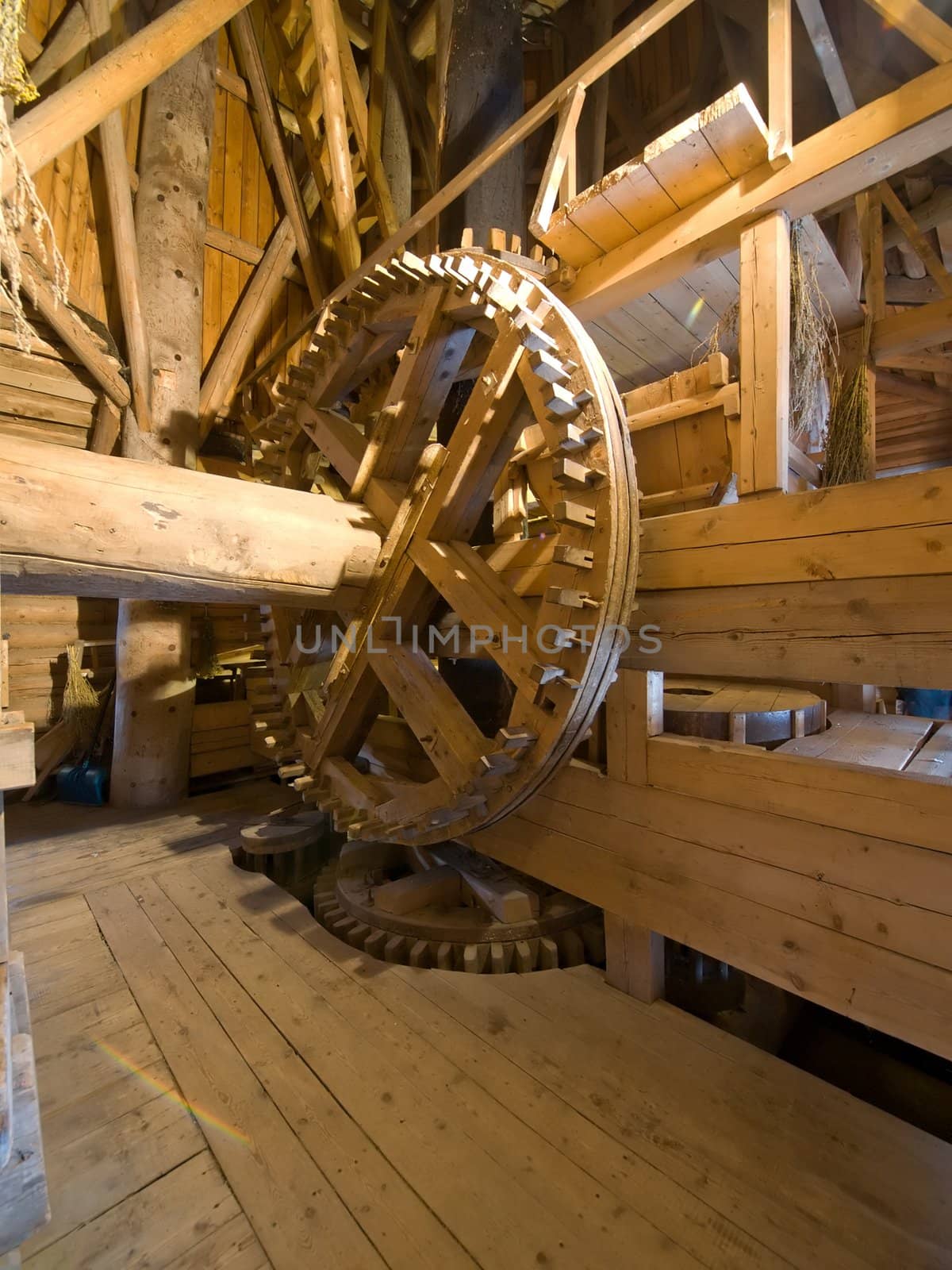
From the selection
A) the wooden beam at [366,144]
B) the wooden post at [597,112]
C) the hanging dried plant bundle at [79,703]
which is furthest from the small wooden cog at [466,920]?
the wooden post at [597,112]

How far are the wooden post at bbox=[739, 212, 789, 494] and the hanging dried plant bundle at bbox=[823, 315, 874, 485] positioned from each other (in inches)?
66.8

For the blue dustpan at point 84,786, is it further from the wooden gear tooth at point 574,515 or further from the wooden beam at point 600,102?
the wooden beam at point 600,102

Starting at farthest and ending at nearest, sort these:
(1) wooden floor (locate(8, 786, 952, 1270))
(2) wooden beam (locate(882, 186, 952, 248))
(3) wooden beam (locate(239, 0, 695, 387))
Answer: (2) wooden beam (locate(882, 186, 952, 248)) → (3) wooden beam (locate(239, 0, 695, 387)) → (1) wooden floor (locate(8, 786, 952, 1270))

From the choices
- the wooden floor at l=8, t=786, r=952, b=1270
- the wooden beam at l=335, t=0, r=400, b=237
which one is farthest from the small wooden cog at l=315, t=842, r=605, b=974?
the wooden beam at l=335, t=0, r=400, b=237

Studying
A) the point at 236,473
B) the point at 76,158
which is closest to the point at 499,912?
the point at 236,473

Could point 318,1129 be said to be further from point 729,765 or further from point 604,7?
point 604,7

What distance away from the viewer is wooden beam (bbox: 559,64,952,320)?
179 cm

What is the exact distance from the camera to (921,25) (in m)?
1.79

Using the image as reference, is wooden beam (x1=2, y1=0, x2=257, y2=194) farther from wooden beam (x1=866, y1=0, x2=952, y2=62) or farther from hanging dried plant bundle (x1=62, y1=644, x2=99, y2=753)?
hanging dried plant bundle (x1=62, y1=644, x2=99, y2=753)

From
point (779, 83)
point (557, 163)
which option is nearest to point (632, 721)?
point (779, 83)

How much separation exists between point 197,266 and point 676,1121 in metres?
5.92

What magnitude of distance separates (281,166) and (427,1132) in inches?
280

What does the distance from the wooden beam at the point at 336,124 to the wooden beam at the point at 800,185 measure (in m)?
2.68

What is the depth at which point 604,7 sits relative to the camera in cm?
491
